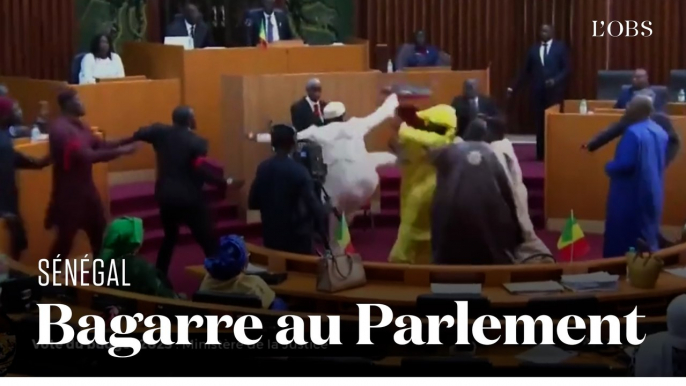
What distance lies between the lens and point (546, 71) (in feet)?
40.8

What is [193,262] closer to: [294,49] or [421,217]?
[421,217]

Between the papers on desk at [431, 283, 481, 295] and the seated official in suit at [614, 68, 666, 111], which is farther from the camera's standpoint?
the seated official in suit at [614, 68, 666, 111]

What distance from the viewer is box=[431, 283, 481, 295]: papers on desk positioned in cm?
577

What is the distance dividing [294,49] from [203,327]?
648cm

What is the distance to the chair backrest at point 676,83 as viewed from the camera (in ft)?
40.8

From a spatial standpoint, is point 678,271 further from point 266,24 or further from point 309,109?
point 266,24

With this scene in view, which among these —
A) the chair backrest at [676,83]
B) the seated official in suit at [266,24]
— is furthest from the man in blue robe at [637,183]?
the seated official in suit at [266,24]

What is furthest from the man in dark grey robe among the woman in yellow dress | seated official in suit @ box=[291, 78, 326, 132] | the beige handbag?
seated official in suit @ box=[291, 78, 326, 132]

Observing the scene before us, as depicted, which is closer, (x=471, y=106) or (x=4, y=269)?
(x=4, y=269)

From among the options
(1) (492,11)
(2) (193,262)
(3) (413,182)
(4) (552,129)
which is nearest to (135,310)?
(3) (413,182)

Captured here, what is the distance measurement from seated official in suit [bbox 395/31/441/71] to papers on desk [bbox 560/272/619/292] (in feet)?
23.4

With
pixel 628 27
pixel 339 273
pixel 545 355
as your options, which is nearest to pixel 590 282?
pixel 545 355

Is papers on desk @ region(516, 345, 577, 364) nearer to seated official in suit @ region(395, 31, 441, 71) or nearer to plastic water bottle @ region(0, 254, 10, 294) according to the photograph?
plastic water bottle @ region(0, 254, 10, 294)

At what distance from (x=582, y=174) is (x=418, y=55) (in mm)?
3484
